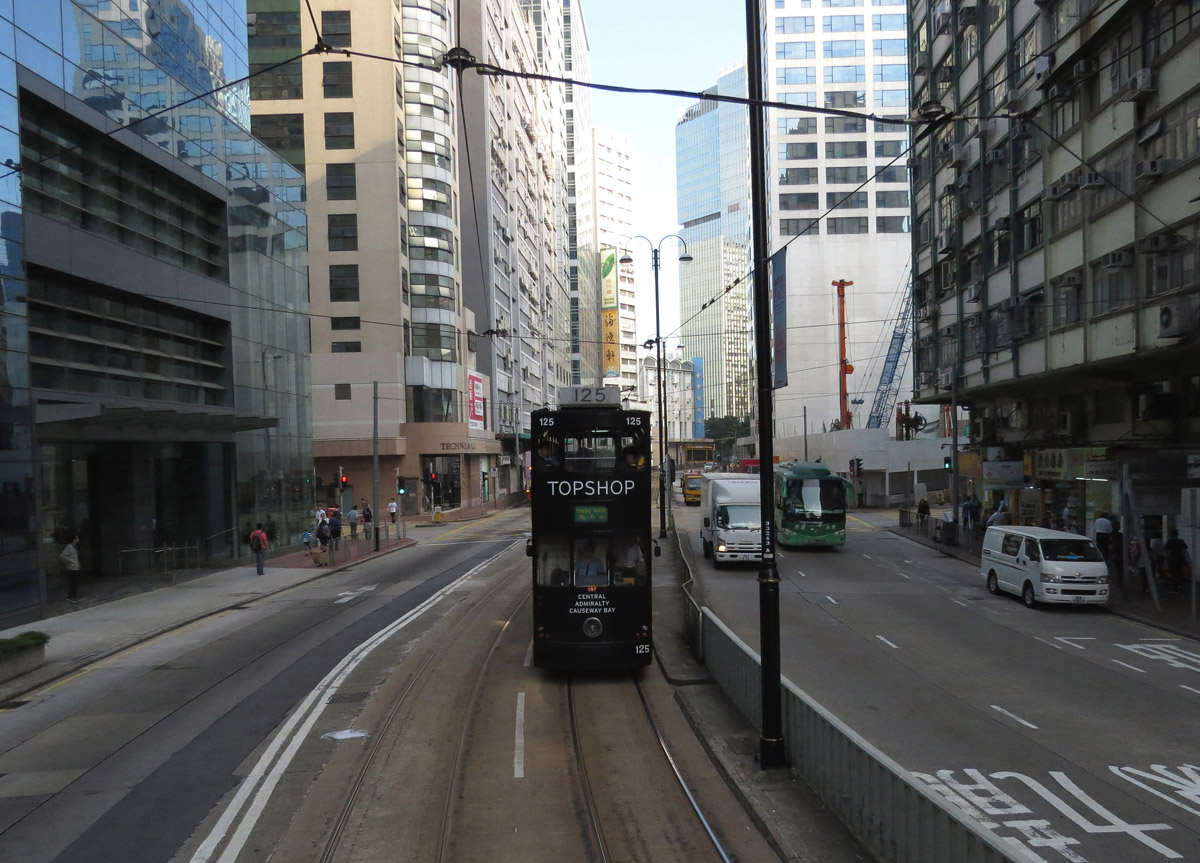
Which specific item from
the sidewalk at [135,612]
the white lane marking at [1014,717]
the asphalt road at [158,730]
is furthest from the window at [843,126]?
the white lane marking at [1014,717]

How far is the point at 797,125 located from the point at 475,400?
43.0m

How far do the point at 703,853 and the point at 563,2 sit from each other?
511ft

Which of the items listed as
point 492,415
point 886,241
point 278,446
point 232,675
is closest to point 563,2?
point 886,241

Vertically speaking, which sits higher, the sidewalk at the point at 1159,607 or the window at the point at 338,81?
the window at the point at 338,81

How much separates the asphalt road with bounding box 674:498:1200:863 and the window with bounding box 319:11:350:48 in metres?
47.7

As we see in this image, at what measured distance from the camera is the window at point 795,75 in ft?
283

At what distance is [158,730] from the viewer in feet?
39.9

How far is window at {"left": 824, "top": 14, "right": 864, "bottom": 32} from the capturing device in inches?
3418

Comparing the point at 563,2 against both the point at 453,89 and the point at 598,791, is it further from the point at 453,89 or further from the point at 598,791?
the point at 598,791

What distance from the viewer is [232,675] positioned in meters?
15.6

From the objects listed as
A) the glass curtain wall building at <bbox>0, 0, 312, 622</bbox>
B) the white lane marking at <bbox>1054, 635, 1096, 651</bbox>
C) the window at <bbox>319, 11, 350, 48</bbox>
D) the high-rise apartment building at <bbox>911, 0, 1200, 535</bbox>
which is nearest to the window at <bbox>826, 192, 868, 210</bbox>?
the high-rise apartment building at <bbox>911, 0, 1200, 535</bbox>

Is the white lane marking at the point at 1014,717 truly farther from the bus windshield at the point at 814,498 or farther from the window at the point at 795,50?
the window at the point at 795,50

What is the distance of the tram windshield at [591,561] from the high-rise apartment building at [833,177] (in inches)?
2913

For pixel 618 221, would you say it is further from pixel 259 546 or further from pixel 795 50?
pixel 259 546
